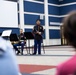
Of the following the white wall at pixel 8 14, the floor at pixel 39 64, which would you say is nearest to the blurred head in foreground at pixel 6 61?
the floor at pixel 39 64

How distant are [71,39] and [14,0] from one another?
49.8ft

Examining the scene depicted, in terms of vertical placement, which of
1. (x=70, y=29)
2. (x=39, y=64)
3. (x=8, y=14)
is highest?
(x=8, y=14)

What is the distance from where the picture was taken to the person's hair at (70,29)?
3.33ft

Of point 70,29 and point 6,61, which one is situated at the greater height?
point 70,29

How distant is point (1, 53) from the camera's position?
1100 millimetres

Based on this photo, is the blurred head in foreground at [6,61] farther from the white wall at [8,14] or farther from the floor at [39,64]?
the white wall at [8,14]

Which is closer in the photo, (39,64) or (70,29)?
(70,29)

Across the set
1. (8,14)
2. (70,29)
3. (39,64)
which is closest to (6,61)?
(70,29)

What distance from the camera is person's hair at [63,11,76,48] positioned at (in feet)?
3.33

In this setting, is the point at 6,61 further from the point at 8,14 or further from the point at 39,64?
the point at 8,14

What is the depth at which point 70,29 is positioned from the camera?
102 centimetres

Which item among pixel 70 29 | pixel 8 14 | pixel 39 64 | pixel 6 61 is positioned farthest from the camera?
pixel 8 14

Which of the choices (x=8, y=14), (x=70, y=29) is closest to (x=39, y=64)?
(x=70, y=29)

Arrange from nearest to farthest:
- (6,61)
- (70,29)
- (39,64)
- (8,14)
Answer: (70,29) < (6,61) < (39,64) < (8,14)
